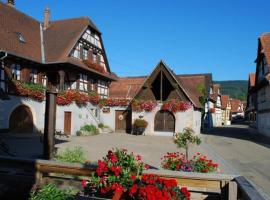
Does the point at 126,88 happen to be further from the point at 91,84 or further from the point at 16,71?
the point at 16,71

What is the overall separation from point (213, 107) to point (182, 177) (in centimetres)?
4792

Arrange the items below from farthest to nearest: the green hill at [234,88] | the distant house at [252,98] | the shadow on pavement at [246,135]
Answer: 1. the green hill at [234,88]
2. the distant house at [252,98]
3. the shadow on pavement at [246,135]

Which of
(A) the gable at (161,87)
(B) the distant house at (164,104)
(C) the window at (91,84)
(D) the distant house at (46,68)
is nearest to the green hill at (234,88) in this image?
(A) the gable at (161,87)

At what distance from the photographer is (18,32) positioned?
23.5m

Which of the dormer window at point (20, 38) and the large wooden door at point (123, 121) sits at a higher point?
the dormer window at point (20, 38)

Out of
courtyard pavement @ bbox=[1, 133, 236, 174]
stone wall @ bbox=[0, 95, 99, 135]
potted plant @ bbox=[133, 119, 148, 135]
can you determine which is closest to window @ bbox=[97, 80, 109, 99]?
stone wall @ bbox=[0, 95, 99, 135]

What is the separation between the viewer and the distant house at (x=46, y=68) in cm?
2006

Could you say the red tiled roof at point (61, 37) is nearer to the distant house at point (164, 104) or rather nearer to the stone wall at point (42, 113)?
the stone wall at point (42, 113)

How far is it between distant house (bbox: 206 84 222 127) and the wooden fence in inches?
1614

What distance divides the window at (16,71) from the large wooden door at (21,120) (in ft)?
7.16

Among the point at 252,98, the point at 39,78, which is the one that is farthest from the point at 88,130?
the point at 252,98

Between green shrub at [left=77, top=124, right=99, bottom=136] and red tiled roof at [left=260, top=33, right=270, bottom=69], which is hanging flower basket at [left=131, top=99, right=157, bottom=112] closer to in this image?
green shrub at [left=77, top=124, right=99, bottom=136]

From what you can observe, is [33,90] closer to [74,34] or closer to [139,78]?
[74,34]

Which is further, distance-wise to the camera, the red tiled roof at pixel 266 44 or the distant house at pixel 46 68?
the red tiled roof at pixel 266 44
